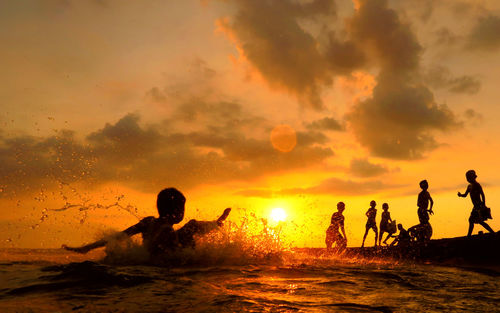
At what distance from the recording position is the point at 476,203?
10484 millimetres

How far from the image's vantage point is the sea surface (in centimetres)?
333

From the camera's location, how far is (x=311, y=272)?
575 centimetres

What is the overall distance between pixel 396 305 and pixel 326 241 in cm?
1094

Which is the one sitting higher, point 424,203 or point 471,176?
point 471,176

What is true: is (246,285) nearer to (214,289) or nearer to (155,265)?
(214,289)

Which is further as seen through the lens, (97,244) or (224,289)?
(97,244)

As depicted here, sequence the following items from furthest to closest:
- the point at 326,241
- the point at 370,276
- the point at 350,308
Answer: the point at 326,241
the point at 370,276
the point at 350,308

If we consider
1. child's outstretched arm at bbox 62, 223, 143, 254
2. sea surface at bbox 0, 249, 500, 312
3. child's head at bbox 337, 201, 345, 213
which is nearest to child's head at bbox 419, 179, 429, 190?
child's head at bbox 337, 201, 345, 213

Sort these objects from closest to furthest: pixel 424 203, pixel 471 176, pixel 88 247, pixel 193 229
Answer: pixel 88 247
pixel 193 229
pixel 471 176
pixel 424 203

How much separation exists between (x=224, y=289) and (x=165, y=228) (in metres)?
2.17

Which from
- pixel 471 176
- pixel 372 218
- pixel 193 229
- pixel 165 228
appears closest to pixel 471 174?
pixel 471 176

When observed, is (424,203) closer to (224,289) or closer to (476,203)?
(476,203)

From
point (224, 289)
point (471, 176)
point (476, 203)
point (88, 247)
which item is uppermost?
point (471, 176)

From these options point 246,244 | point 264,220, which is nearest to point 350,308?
point 246,244
